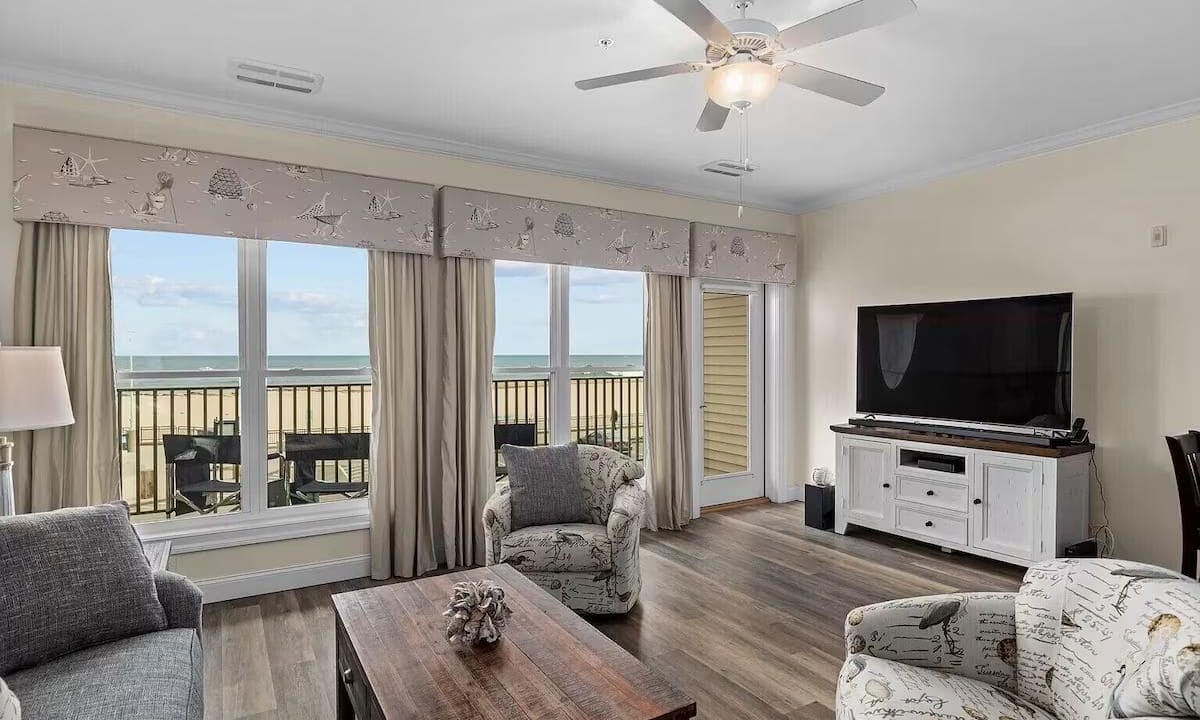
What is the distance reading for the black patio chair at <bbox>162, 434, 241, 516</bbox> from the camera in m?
3.52

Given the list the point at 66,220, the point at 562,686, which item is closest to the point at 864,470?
the point at 562,686

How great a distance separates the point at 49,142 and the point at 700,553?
4.17 metres

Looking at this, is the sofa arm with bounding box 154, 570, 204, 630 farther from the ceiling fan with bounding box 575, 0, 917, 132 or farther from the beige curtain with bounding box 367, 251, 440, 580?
the ceiling fan with bounding box 575, 0, 917, 132

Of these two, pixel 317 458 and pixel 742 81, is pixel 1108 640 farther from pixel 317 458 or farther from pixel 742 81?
pixel 317 458

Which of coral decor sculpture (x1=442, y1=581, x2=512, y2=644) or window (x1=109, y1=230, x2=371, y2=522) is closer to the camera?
coral decor sculpture (x1=442, y1=581, x2=512, y2=644)

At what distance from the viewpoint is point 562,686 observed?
1.70 metres

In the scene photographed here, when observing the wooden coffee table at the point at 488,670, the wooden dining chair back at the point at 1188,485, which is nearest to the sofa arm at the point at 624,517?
the wooden coffee table at the point at 488,670

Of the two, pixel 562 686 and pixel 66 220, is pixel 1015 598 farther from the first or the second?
pixel 66 220

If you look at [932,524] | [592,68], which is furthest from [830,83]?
[932,524]

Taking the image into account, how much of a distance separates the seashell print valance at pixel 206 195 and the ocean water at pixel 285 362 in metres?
0.69

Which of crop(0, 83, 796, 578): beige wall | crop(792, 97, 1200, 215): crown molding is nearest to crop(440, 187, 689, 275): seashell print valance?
crop(0, 83, 796, 578): beige wall

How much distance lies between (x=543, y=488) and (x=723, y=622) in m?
1.13

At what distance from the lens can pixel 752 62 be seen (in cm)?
241

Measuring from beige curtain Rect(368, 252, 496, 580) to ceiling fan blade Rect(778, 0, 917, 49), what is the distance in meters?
2.49
